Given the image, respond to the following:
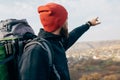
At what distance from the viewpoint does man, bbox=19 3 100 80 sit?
390 centimetres

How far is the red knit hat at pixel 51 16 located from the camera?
4.41 metres

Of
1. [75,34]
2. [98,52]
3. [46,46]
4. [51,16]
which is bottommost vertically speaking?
[98,52]

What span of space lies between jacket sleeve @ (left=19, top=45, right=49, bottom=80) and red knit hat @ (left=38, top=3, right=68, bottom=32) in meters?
0.58

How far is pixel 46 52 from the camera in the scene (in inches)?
155

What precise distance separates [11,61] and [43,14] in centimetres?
80

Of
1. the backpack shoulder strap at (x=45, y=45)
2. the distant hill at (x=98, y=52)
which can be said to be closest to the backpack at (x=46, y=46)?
the backpack shoulder strap at (x=45, y=45)

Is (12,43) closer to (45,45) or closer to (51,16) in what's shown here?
(45,45)

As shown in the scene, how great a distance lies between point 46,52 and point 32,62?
0.18m

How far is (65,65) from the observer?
4.38 m

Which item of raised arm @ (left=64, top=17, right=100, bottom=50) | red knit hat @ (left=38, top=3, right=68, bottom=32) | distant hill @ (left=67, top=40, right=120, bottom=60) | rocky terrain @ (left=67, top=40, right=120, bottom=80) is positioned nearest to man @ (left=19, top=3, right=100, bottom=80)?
red knit hat @ (left=38, top=3, right=68, bottom=32)

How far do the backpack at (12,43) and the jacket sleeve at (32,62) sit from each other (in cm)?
9

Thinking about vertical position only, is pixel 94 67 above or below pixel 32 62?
below

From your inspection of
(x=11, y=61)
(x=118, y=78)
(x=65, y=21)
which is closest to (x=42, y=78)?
(x=11, y=61)

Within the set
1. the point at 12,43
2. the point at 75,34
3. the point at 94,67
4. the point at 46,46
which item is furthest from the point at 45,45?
the point at 94,67
